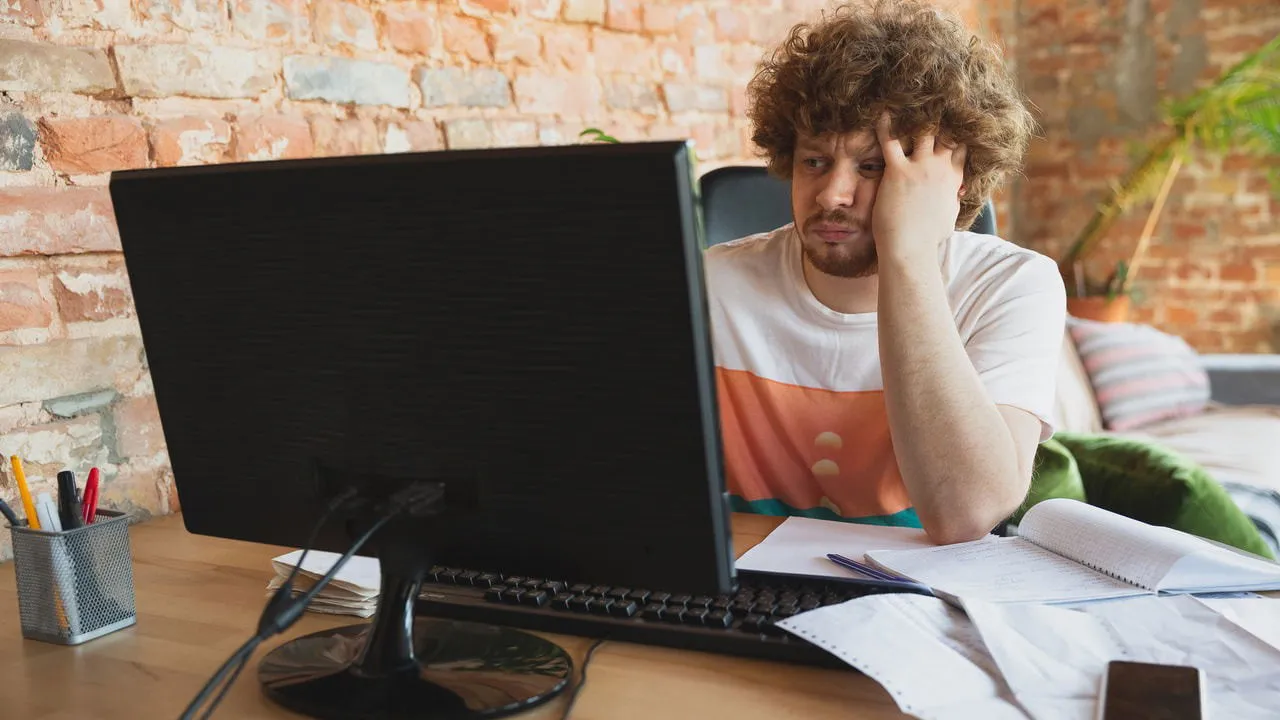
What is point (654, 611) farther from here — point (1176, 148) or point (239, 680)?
point (1176, 148)

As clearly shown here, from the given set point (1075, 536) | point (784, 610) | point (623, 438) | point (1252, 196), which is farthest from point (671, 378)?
point (1252, 196)

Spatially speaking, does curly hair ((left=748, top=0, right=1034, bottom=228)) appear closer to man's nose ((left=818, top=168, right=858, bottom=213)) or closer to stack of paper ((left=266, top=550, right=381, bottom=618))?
man's nose ((left=818, top=168, right=858, bottom=213))

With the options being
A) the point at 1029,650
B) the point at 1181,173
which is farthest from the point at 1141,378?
the point at 1029,650

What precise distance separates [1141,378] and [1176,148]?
43.1 inches

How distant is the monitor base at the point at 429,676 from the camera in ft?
2.76

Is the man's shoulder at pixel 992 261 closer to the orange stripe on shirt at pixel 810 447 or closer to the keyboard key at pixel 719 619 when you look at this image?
the orange stripe on shirt at pixel 810 447

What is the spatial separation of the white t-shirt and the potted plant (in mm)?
2560

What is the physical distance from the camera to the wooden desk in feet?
2.76

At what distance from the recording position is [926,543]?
3.96ft

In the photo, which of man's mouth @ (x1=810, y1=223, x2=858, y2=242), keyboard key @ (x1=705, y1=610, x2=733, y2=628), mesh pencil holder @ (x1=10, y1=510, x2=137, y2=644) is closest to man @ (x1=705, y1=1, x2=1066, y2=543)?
man's mouth @ (x1=810, y1=223, x2=858, y2=242)

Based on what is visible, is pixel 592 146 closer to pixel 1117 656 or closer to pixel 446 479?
pixel 446 479

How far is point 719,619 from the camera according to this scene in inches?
37.3

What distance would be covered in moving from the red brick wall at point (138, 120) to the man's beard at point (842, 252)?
0.77m

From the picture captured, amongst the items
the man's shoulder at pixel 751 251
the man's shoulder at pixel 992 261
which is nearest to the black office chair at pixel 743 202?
the man's shoulder at pixel 751 251
